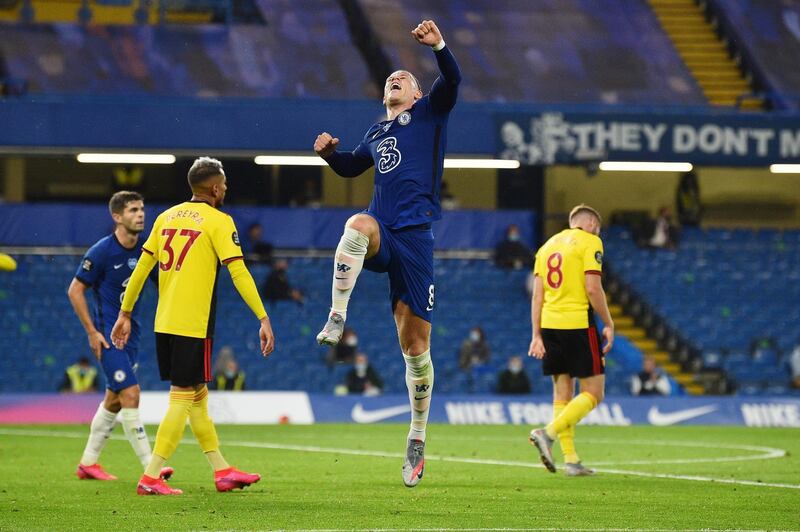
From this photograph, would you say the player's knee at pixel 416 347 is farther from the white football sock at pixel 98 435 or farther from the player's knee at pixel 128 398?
the white football sock at pixel 98 435

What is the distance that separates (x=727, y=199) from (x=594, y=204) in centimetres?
303

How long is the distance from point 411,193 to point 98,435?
12.3 ft

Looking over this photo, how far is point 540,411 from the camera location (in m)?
22.1

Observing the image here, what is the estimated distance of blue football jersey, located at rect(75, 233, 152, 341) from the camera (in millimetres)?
11102

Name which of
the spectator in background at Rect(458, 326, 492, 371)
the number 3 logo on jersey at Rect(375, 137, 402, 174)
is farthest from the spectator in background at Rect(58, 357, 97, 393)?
the number 3 logo on jersey at Rect(375, 137, 402, 174)

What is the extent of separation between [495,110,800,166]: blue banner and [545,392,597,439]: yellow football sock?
1521 cm

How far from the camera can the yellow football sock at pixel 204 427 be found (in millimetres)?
9648

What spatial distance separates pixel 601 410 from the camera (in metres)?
22.2

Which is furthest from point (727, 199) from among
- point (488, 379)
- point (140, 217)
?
point (140, 217)

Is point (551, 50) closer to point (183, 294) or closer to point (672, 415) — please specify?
point (672, 415)

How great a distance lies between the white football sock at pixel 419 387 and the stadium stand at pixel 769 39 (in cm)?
2132

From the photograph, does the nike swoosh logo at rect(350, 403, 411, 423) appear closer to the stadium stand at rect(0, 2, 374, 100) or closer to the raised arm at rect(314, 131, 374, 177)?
the stadium stand at rect(0, 2, 374, 100)

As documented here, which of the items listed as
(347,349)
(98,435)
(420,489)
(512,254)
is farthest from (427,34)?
(512,254)

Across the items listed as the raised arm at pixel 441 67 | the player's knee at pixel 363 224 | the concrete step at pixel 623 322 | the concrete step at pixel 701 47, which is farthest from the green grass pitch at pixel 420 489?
the concrete step at pixel 701 47
